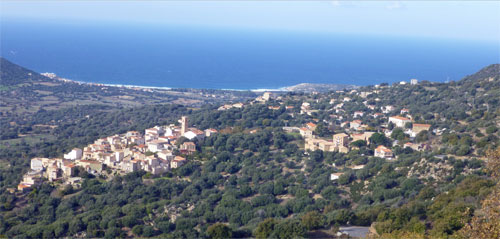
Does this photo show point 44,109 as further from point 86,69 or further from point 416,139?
point 86,69

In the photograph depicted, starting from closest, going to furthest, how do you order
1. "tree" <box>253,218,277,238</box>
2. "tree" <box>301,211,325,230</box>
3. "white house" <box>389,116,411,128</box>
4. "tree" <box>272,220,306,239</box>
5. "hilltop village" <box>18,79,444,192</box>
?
"tree" <box>272,220,306,239</box> < "tree" <box>253,218,277,238</box> < "tree" <box>301,211,325,230</box> < "hilltop village" <box>18,79,444,192</box> < "white house" <box>389,116,411,128</box>

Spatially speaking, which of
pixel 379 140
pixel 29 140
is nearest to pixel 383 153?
pixel 379 140

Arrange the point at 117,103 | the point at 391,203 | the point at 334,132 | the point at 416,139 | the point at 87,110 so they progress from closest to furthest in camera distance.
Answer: the point at 391,203, the point at 416,139, the point at 334,132, the point at 87,110, the point at 117,103

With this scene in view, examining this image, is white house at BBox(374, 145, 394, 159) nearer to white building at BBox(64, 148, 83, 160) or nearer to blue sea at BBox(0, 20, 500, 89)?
white building at BBox(64, 148, 83, 160)

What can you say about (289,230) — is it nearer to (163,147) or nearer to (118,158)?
(118,158)

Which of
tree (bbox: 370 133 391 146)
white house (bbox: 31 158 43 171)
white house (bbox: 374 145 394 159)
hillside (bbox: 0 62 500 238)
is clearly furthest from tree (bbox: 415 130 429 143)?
white house (bbox: 31 158 43 171)

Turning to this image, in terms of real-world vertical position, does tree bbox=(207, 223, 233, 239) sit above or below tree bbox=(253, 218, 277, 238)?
below

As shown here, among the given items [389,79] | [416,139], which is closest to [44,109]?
[416,139]

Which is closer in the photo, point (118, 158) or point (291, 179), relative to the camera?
point (291, 179)
